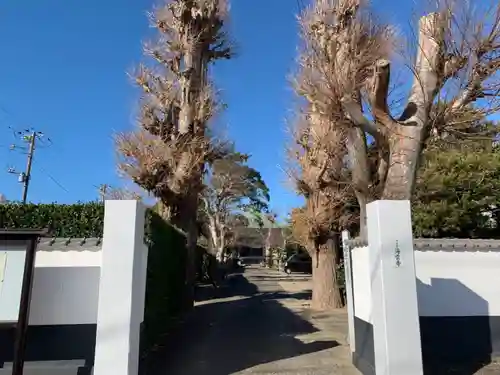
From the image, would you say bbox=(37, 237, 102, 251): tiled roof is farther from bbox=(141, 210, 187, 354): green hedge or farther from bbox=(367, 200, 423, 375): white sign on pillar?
bbox=(367, 200, 423, 375): white sign on pillar

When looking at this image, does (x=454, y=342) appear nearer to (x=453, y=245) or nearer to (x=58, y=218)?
(x=453, y=245)

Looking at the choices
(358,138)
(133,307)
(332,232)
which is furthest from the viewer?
(332,232)

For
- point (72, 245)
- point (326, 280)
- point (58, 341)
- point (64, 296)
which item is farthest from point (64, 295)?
point (326, 280)

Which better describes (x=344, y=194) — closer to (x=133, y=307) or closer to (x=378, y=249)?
(x=378, y=249)

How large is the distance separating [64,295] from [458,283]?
615cm

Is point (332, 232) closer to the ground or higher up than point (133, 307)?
higher up

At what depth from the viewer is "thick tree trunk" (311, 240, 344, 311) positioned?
47.1 feet

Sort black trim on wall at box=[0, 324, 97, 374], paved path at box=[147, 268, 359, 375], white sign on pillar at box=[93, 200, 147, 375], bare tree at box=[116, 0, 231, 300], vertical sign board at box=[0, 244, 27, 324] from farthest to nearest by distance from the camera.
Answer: bare tree at box=[116, 0, 231, 300]
paved path at box=[147, 268, 359, 375]
black trim on wall at box=[0, 324, 97, 374]
white sign on pillar at box=[93, 200, 147, 375]
vertical sign board at box=[0, 244, 27, 324]

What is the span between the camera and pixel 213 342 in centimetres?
926

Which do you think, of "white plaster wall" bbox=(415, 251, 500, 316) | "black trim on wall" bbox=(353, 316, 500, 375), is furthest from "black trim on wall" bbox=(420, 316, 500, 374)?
"white plaster wall" bbox=(415, 251, 500, 316)

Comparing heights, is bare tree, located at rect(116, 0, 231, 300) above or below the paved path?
above

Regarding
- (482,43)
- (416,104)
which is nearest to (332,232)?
(416,104)

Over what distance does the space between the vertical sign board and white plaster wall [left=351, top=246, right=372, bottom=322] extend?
15.7 ft

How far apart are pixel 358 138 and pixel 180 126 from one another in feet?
19.3
